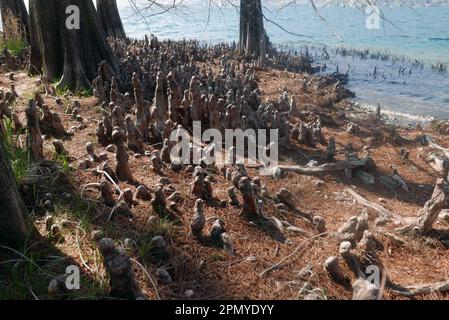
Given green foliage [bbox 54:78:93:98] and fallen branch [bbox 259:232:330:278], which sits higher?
green foliage [bbox 54:78:93:98]

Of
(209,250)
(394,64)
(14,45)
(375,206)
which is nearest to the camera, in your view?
(209,250)

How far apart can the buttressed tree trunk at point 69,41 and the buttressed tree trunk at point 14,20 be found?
3.38 meters

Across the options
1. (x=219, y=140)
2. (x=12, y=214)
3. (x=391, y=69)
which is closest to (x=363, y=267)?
(x=12, y=214)

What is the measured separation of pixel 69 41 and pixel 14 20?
4.38 meters

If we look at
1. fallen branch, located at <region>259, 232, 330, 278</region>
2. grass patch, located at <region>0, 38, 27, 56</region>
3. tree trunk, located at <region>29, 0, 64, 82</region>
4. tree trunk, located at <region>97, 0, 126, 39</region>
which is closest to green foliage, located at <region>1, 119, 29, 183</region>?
fallen branch, located at <region>259, 232, 330, 278</region>

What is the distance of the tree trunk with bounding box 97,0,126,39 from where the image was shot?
12.5 m

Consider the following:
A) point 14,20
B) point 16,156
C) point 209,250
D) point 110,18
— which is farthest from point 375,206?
point 110,18

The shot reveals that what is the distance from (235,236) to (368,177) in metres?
2.83

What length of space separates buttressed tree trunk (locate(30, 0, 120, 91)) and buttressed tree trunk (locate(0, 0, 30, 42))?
11.1ft

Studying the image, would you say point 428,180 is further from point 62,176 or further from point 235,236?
point 62,176

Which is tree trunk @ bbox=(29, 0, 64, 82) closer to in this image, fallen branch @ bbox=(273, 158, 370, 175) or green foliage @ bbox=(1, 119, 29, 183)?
green foliage @ bbox=(1, 119, 29, 183)

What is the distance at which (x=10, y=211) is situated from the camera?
2.52 m

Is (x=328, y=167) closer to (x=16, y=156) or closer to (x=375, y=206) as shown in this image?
(x=375, y=206)
